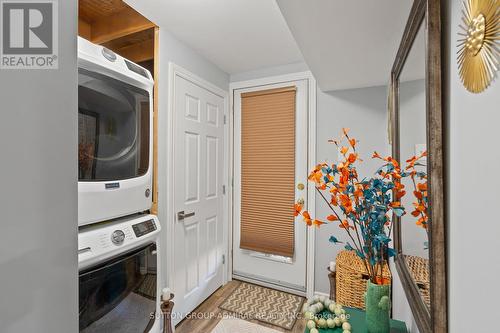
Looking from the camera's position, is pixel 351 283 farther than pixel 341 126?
No

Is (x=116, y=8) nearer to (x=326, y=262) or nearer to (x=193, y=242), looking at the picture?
(x=193, y=242)

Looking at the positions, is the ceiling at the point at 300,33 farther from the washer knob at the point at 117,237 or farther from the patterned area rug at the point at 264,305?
the patterned area rug at the point at 264,305

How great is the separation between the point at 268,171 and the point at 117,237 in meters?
1.63

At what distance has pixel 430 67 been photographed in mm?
596

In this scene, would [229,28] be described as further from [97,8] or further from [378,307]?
[378,307]

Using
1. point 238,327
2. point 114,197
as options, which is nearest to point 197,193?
point 114,197

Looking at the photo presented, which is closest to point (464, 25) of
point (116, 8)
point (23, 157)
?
point (23, 157)

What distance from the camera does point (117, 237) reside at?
1.24 meters

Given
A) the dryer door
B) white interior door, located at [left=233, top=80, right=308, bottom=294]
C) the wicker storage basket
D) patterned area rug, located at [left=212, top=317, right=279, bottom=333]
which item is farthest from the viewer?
white interior door, located at [left=233, top=80, right=308, bottom=294]

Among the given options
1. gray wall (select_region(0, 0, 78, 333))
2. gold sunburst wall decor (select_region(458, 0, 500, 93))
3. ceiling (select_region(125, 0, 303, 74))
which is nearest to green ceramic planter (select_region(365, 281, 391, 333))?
gold sunburst wall decor (select_region(458, 0, 500, 93))

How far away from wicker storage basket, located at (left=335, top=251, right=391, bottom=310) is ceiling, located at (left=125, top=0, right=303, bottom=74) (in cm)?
180

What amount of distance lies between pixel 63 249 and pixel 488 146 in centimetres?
73

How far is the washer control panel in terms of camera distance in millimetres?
1390

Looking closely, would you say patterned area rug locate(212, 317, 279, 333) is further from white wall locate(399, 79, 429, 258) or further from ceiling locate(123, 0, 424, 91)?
ceiling locate(123, 0, 424, 91)
